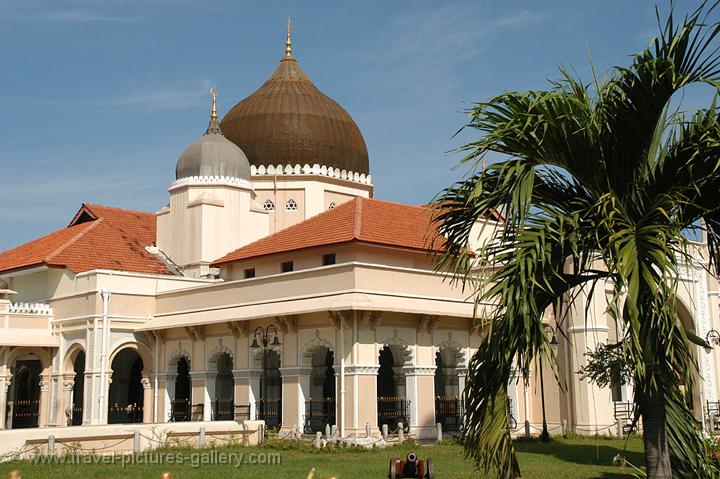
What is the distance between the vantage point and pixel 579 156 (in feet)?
32.7

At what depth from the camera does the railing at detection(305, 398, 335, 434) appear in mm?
25078

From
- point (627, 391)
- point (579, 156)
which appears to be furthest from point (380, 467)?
point (627, 391)

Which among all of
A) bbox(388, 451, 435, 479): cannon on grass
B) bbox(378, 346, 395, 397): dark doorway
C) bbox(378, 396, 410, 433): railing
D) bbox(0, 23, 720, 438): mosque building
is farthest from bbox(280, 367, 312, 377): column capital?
bbox(388, 451, 435, 479): cannon on grass

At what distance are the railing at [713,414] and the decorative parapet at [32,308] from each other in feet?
75.7

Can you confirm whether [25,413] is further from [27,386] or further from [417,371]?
[417,371]

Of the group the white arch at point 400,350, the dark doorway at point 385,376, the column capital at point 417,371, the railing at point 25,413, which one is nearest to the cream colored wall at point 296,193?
the dark doorway at point 385,376

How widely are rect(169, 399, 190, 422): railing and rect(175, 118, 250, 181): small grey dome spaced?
916 cm

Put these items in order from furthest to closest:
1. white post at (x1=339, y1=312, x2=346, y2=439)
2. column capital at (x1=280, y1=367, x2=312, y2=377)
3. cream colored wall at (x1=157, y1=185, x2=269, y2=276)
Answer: cream colored wall at (x1=157, y1=185, x2=269, y2=276)
column capital at (x1=280, y1=367, x2=312, y2=377)
white post at (x1=339, y1=312, x2=346, y2=439)

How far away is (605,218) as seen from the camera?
938 cm

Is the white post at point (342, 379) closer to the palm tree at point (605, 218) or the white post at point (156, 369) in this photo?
the white post at point (156, 369)

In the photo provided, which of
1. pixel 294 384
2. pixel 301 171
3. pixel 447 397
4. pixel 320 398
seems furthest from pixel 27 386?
pixel 447 397

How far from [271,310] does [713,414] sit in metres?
15.7

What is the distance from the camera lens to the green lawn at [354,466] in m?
15.6

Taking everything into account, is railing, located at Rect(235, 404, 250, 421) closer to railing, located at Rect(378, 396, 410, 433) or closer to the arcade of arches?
the arcade of arches
